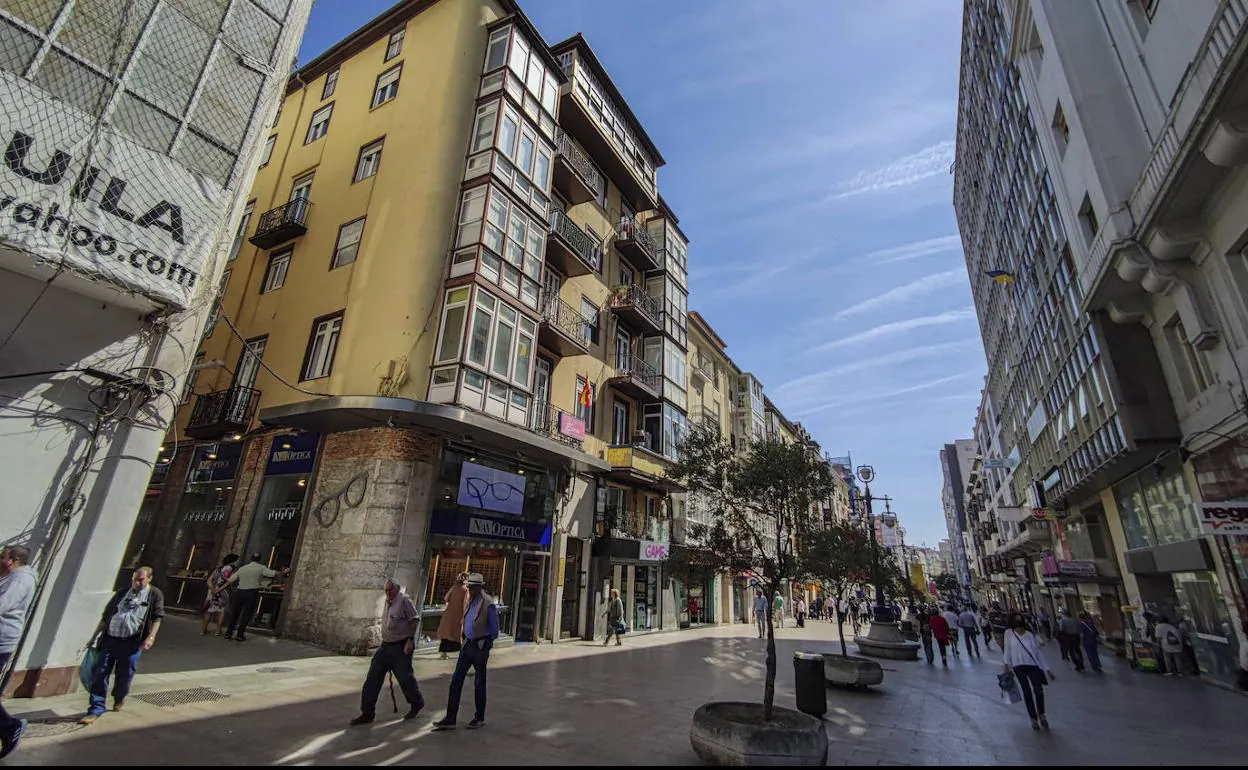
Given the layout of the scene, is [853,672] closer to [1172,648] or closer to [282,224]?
[1172,648]

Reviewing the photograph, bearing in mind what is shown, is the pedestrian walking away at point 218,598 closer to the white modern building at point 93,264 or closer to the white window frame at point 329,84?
the white modern building at point 93,264

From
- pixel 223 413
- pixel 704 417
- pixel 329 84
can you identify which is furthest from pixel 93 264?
pixel 704 417

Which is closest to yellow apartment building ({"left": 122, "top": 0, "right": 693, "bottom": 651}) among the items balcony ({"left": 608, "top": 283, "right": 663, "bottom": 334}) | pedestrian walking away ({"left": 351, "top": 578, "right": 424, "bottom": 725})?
balcony ({"left": 608, "top": 283, "right": 663, "bottom": 334})

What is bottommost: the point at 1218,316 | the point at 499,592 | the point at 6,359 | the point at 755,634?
the point at 755,634

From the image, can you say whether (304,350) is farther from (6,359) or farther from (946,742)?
(946,742)

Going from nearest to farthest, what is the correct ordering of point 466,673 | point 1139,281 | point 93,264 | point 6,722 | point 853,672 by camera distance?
point 6,722, point 466,673, point 93,264, point 853,672, point 1139,281

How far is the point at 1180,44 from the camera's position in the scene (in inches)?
436

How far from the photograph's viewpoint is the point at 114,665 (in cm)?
654

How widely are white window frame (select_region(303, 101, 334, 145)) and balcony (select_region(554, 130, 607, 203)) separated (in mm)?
8444

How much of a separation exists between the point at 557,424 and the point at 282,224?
11.0m

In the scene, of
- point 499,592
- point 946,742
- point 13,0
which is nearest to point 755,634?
point 499,592

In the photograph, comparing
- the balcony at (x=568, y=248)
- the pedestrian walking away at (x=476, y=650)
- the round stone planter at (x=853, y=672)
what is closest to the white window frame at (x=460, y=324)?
the balcony at (x=568, y=248)

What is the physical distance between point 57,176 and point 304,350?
8.77 meters

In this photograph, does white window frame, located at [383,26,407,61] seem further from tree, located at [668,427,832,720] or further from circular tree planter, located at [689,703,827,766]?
circular tree planter, located at [689,703,827,766]
